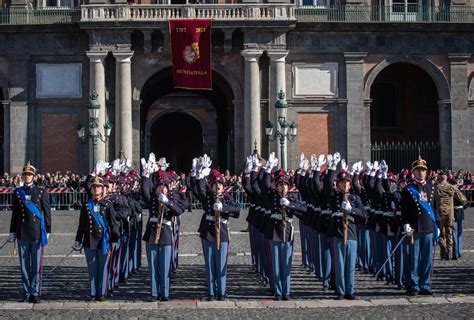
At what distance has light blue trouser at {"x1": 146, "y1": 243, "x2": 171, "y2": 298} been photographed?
14844mm

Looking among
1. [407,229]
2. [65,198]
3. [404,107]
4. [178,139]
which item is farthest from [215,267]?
[178,139]

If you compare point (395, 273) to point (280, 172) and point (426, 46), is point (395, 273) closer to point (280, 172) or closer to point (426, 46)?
point (280, 172)

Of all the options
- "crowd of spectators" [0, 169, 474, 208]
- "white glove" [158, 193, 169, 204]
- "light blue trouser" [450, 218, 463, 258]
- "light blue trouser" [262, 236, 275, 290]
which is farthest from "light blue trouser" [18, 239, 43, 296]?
"crowd of spectators" [0, 169, 474, 208]

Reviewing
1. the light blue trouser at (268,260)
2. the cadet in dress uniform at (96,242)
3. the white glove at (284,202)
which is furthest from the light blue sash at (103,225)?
the white glove at (284,202)

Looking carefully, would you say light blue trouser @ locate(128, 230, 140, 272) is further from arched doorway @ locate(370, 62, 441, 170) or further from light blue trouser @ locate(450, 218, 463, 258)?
arched doorway @ locate(370, 62, 441, 170)

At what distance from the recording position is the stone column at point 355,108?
3994 centimetres

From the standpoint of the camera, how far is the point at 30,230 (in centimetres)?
1496

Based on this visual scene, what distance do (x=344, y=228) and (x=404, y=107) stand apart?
98.3 ft

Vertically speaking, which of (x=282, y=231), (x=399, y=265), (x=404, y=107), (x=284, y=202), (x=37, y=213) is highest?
(x=404, y=107)

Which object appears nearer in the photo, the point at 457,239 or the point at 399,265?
the point at 399,265

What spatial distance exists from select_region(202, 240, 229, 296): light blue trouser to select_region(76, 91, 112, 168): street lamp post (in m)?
20.7

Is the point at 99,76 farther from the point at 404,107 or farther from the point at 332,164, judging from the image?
the point at 332,164

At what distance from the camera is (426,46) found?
40250 mm

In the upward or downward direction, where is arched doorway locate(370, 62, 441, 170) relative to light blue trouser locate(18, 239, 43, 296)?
upward
